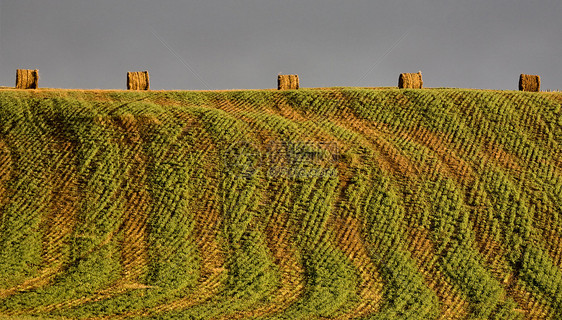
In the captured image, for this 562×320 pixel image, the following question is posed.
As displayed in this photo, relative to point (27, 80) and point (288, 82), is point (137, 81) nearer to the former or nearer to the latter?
point (27, 80)

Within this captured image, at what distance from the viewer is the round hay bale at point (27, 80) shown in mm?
33625

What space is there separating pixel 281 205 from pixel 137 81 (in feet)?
42.8

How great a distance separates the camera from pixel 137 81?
34.6 meters

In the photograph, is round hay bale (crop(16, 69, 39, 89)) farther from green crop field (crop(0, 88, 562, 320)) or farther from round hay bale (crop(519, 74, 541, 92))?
round hay bale (crop(519, 74, 541, 92))

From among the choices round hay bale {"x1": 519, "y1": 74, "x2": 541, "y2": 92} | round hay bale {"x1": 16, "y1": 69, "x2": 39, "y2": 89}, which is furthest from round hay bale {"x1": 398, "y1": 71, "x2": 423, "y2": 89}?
round hay bale {"x1": 16, "y1": 69, "x2": 39, "y2": 89}

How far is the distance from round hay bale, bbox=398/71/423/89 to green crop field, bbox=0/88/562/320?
4.00 feet

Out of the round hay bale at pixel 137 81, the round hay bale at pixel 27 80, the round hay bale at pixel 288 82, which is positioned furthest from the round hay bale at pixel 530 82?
the round hay bale at pixel 27 80

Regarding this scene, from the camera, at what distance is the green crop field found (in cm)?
2148

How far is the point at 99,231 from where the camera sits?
2439 cm

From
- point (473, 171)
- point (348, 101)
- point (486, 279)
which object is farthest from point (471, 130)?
point (486, 279)

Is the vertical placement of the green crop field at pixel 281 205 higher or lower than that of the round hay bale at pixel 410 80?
lower

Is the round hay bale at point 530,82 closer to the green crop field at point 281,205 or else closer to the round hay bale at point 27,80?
the green crop field at point 281,205

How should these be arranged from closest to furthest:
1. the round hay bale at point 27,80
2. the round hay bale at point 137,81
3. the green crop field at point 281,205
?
the green crop field at point 281,205, the round hay bale at point 27,80, the round hay bale at point 137,81

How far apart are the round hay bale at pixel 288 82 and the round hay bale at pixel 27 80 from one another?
12723 mm
